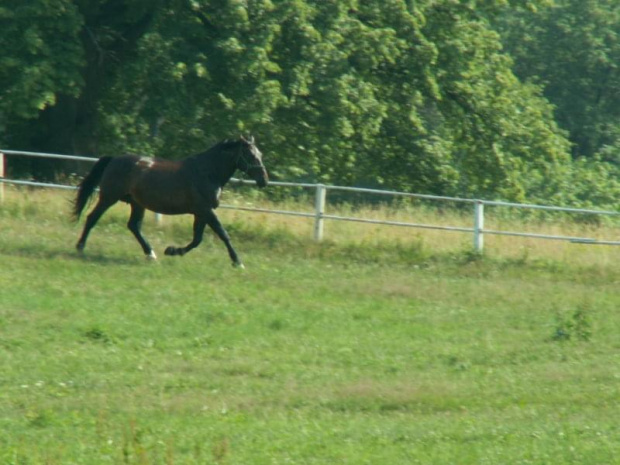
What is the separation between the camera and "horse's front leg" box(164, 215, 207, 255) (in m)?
17.5

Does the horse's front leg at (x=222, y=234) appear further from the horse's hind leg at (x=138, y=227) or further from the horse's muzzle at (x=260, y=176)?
the horse's hind leg at (x=138, y=227)

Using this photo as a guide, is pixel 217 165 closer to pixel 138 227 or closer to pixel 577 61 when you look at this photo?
pixel 138 227

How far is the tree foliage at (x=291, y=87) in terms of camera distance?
23391 mm

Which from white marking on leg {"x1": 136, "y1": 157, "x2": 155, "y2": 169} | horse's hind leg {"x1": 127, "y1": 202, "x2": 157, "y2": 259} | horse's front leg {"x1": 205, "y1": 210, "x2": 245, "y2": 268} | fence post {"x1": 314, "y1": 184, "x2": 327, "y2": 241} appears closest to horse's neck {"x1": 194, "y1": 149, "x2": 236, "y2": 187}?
horse's front leg {"x1": 205, "y1": 210, "x2": 245, "y2": 268}

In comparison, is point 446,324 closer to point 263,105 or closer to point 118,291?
point 118,291

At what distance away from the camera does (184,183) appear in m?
17.7

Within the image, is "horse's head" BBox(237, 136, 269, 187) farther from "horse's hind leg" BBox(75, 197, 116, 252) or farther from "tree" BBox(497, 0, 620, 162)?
"tree" BBox(497, 0, 620, 162)

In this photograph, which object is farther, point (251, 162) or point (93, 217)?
point (93, 217)

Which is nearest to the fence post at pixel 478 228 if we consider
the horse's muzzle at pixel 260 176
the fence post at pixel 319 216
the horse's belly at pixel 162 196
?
the fence post at pixel 319 216

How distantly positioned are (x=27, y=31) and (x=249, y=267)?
26.3ft

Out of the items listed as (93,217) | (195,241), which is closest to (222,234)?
(195,241)

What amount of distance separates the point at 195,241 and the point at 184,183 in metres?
0.90

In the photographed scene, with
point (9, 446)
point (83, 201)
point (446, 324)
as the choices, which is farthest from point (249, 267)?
point (9, 446)

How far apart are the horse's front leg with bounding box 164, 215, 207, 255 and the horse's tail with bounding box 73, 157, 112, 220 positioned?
1.67 meters
